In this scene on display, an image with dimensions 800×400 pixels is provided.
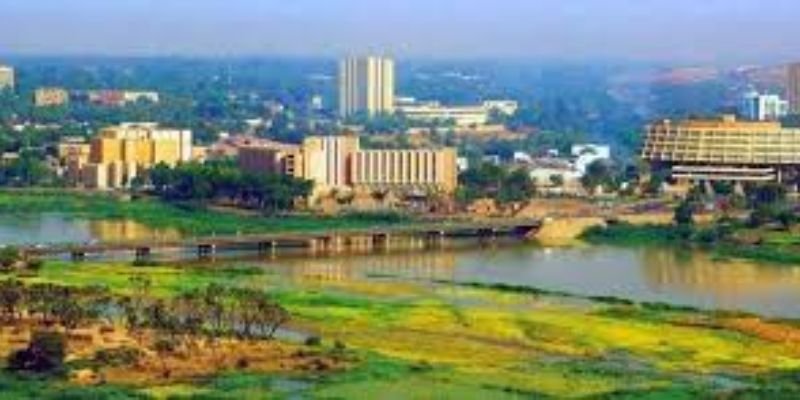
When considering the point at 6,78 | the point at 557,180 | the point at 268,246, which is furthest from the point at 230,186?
the point at 6,78

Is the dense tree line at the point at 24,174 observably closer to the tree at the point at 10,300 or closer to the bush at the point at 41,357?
the tree at the point at 10,300

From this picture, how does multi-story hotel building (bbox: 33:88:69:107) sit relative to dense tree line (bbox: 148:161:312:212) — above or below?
above

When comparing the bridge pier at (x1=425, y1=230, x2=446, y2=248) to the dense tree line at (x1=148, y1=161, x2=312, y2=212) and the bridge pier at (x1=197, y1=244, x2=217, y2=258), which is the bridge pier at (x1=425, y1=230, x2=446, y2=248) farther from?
the dense tree line at (x1=148, y1=161, x2=312, y2=212)

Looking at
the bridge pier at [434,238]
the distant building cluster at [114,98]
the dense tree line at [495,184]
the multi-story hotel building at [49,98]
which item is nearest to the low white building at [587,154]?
the dense tree line at [495,184]

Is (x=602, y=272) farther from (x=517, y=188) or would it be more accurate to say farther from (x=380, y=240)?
(x=517, y=188)

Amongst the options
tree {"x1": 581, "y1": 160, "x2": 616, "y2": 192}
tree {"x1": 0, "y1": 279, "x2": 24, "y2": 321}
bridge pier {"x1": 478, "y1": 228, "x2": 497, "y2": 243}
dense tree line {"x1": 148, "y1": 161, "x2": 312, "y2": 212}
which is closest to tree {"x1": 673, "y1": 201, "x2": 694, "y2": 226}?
bridge pier {"x1": 478, "y1": 228, "x2": 497, "y2": 243}

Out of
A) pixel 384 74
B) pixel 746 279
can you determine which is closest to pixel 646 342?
pixel 746 279

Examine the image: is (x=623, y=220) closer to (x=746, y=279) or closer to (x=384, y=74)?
(x=746, y=279)
